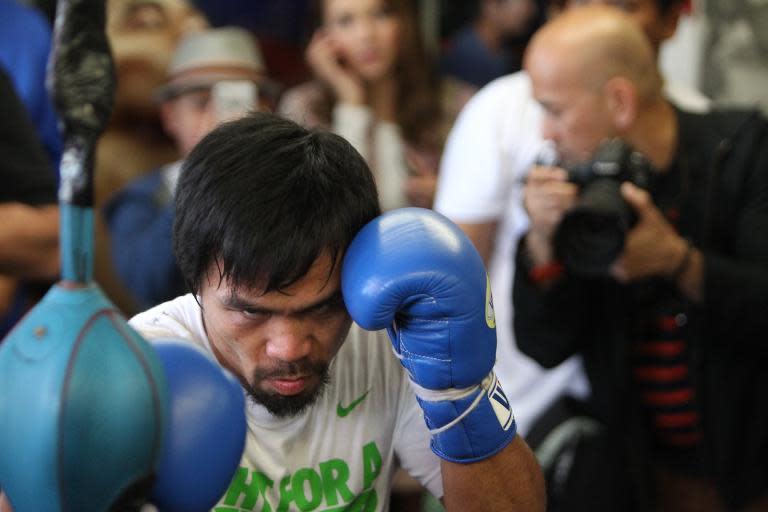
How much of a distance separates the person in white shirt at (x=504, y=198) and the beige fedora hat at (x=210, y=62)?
68cm

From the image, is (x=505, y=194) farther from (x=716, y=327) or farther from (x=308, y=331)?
(x=308, y=331)

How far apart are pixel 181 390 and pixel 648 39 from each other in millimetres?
1680

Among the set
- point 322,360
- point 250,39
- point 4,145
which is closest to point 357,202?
point 322,360

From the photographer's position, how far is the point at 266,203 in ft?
4.20

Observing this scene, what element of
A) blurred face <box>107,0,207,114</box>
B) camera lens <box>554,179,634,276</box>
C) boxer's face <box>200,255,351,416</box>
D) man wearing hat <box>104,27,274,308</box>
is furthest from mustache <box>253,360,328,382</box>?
blurred face <box>107,0,207,114</box>

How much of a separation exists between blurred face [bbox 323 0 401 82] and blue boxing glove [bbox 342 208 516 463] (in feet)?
4.91

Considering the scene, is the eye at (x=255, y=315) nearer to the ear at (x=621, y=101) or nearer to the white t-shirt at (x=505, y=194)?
the white t-shirt at (x=505, y=194)

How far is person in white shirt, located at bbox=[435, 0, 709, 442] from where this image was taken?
218cm


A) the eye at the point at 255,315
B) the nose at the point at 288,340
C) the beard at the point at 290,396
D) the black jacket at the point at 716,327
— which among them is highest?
the eye at the point at 255,315

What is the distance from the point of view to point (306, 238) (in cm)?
128

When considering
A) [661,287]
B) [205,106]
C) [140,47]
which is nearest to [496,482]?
[661,287]

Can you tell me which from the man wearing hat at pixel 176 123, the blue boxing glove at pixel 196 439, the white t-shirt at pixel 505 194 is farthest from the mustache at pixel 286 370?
the man wearing hat at pixel 176 123

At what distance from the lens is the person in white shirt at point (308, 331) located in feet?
4.19

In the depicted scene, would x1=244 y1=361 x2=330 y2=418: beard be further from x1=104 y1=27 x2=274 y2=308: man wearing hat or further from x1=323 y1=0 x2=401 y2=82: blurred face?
x1=323 y1=0 x2=401 y2=82: blurred face
